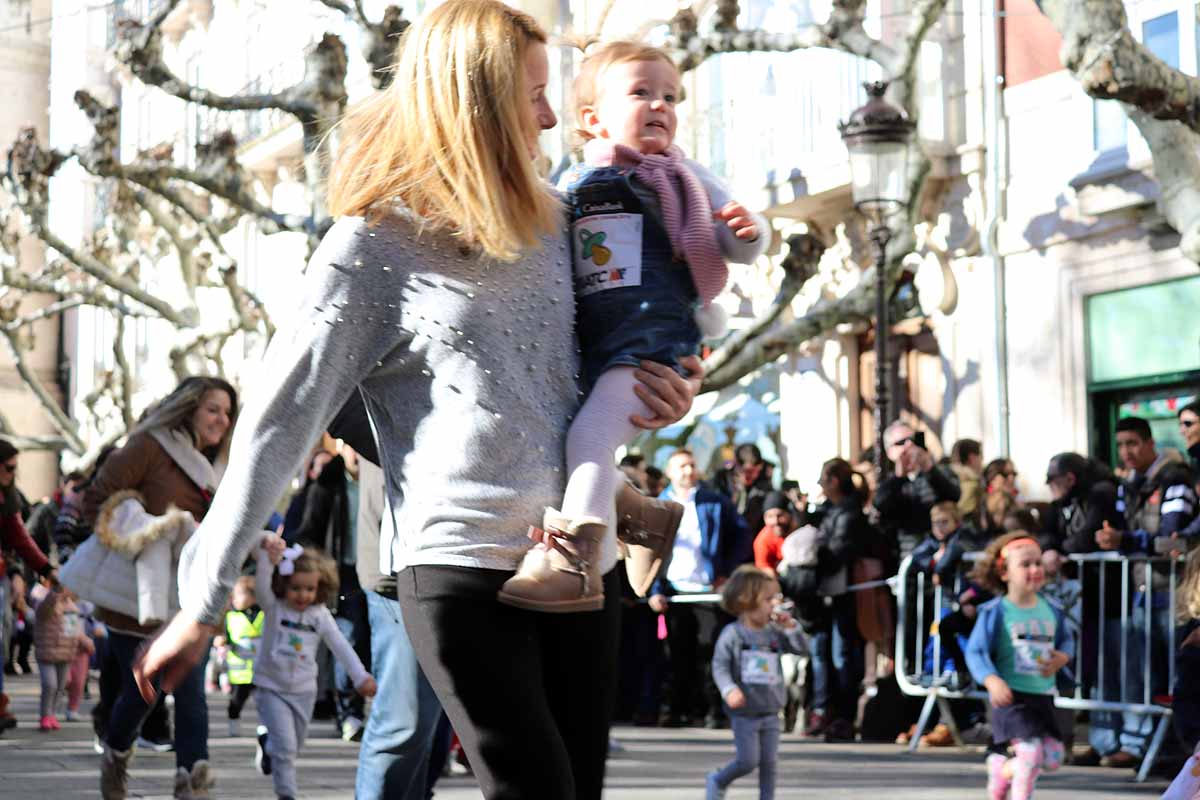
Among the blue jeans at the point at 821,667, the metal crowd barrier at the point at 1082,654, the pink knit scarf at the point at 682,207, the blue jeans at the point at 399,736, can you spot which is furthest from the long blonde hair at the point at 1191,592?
the blue jeans at the point at 821,667

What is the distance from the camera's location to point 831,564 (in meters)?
13.4

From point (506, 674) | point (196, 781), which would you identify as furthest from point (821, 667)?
point (506, 674)

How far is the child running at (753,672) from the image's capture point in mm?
8711

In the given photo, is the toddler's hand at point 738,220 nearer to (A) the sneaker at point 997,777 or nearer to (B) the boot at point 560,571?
(B) the boot at point 560,571

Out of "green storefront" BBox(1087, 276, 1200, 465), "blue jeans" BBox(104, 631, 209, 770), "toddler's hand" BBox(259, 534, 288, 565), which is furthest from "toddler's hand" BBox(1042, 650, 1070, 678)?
"green storefront" BBox(1087, 276, 1200, 465)

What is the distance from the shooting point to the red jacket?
40.9ft

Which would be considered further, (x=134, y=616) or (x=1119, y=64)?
(x=1119, y=64)

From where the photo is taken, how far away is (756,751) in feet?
28.6

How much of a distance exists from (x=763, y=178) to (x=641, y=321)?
62.0ft

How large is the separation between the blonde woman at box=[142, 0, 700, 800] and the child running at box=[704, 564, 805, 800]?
5338 mm

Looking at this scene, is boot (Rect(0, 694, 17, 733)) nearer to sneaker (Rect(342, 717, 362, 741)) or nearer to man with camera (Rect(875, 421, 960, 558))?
sneaker (Rect(342, 717, 362, 741))

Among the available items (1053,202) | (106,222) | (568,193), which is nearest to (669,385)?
(568,193)

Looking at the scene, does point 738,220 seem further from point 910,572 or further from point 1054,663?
point 910,572

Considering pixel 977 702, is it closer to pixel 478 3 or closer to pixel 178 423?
pixel 178 423
